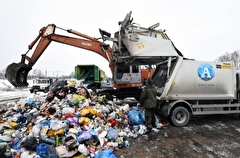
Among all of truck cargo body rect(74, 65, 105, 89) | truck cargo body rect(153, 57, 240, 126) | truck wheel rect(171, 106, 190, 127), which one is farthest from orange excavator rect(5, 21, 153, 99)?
truck cargo body rect(74, 65, 105, 89)

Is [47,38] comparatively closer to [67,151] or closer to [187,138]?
[67,151]

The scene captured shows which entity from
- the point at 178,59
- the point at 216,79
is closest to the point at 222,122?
the point at 216,79

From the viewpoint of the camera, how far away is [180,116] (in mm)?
5281

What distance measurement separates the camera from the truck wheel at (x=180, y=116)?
16.7 feet

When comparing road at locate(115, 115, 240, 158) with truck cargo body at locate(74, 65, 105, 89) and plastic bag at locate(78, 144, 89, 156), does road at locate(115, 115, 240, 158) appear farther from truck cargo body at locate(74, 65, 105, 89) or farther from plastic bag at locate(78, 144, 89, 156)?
truck cargo body at locate(74, 65, 105, 89)

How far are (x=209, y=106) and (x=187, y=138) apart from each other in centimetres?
174

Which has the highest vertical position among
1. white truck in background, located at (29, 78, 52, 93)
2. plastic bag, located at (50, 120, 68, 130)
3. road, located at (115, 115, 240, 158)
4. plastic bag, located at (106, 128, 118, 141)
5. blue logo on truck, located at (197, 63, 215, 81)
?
blue logo on truck, located at (197, 63, 215, 81)

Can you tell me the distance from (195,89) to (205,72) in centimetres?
65

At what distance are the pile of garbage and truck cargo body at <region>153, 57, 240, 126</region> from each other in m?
1.08

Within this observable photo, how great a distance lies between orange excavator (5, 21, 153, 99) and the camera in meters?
7.09

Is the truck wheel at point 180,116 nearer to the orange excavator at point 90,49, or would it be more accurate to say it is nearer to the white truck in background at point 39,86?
the orange excavator at point 90,49

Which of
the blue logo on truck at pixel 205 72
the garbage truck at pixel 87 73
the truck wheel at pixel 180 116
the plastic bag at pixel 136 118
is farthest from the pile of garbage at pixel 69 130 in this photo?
the garbage truck at pixel 87 73

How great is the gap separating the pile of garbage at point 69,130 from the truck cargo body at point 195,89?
1.08m

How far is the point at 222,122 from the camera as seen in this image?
5738mm
